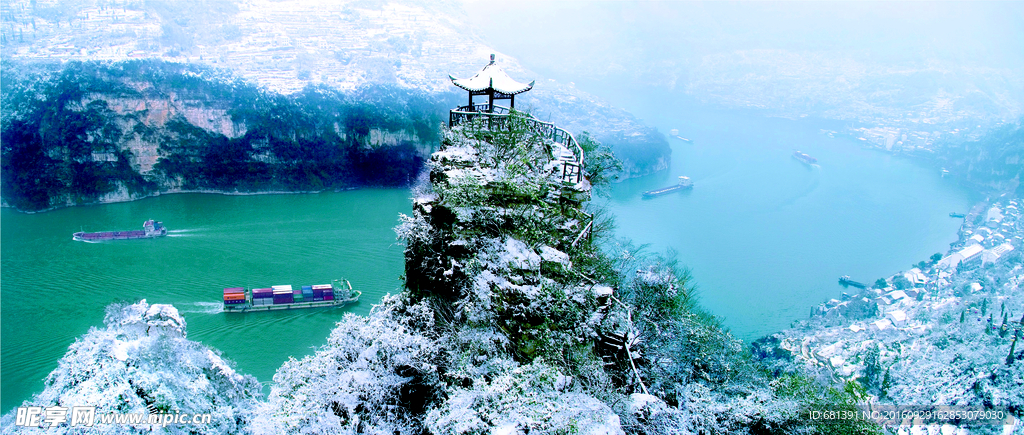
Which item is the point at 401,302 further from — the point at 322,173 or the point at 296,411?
the point at 322,173

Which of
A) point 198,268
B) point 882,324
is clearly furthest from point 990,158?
point 198,268

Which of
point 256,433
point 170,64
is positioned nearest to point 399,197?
point 170,64

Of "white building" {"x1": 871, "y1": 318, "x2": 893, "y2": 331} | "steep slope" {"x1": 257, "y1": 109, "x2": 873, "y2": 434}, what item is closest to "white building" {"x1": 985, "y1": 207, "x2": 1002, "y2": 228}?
"white building" {"x1": 871, "y1": 318, "x2": 893, "y2": 331}

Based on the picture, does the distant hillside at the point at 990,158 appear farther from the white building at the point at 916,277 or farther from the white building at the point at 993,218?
the white building at the point at 916,277

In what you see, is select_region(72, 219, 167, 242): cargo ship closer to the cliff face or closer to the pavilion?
the cliff face

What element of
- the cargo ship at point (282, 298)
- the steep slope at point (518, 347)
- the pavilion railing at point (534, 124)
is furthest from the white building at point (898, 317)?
the cargo ship at point (282, 298)

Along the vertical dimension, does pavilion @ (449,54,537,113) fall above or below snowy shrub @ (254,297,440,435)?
above

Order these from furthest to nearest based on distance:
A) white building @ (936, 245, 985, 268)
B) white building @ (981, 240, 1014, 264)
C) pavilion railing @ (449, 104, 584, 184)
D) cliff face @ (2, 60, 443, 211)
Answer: cliff face @ (2, 60, 443, 211), white building @ (981, 240, 1014, 264), white building @ (936, 245, 985, 268), pavilion railing @ (449, 104, 584, 184)
